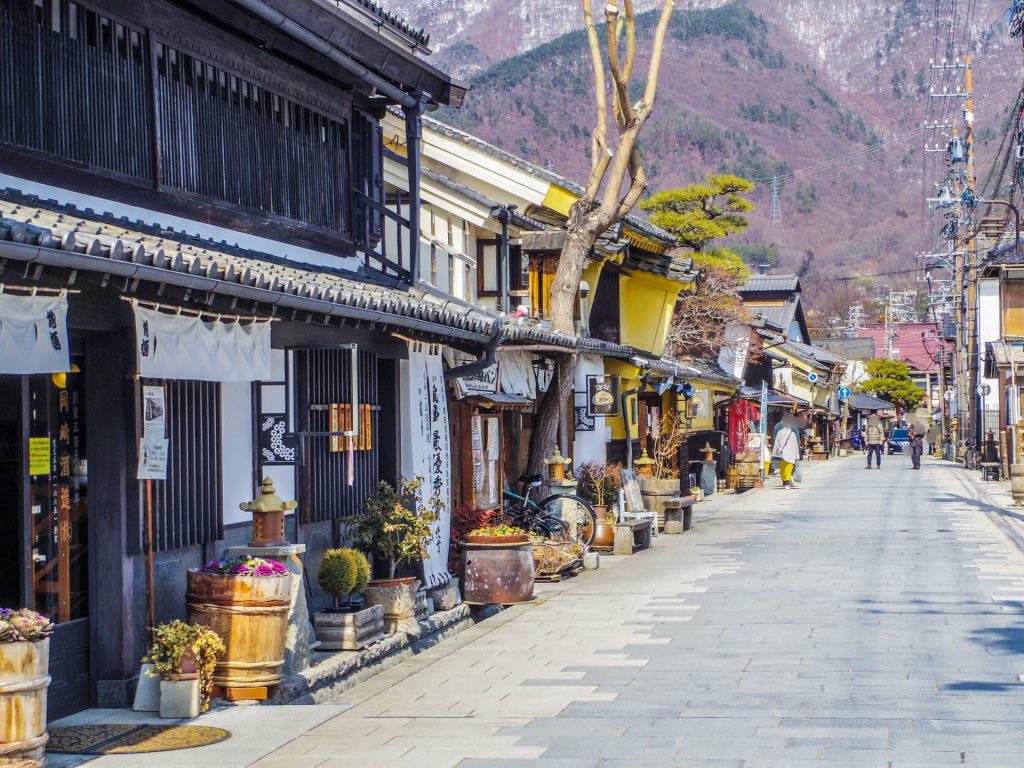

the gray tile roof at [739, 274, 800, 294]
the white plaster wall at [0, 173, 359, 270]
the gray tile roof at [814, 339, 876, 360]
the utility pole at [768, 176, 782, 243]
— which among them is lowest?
the white plaster wall at [0, 173, 359, 270]

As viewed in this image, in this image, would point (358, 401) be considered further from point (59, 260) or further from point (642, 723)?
point (59, 260)

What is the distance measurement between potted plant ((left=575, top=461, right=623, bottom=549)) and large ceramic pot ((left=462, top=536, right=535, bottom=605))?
721 cm

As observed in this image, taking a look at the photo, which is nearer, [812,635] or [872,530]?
[812,635]

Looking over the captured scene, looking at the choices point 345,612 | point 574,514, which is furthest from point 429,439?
point 574,514

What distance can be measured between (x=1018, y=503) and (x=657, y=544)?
39.2ft

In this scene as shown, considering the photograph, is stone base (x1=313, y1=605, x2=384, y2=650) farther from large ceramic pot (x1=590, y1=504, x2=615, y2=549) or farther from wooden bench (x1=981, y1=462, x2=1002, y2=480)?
wooden bench (x1=981, y1=462, x2=1002, y2=480)

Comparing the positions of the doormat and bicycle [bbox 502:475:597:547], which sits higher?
bicycle [bbox 502:475:597:547]

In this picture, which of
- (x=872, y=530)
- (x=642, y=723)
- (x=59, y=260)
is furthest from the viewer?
(x=872, y=530)

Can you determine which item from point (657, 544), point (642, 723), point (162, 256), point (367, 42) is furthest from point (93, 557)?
point (657, 544)

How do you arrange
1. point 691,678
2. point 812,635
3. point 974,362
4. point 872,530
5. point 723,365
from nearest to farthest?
point 691,678
point 812,635
point 872,530
point 723,365
point 974,362

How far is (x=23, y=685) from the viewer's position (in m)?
7.27

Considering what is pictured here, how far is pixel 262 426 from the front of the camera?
1209 centimetres

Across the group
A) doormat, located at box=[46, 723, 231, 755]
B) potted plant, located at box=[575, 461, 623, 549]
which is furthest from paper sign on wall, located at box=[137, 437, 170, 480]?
potted plant, located at box=[575, 461, 623, 549]

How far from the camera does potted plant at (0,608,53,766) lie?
7.22m
